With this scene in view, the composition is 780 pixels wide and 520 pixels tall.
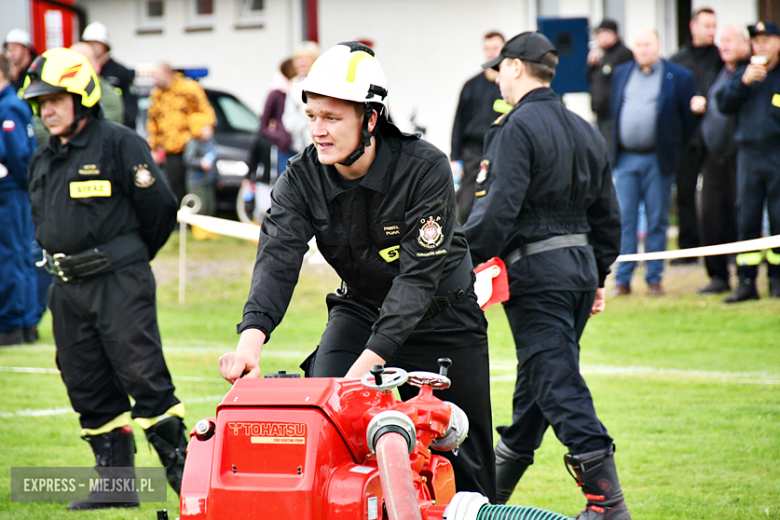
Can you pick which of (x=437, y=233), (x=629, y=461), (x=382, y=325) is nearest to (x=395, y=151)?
(x=437, y=233)

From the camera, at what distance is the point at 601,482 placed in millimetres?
4559

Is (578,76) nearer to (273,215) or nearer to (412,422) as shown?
(273,215)

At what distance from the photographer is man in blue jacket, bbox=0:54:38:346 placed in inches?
360

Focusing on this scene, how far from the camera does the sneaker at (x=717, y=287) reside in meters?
10.9

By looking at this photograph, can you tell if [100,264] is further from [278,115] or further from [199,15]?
[199,15]

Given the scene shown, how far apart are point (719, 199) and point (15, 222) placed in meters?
7.54

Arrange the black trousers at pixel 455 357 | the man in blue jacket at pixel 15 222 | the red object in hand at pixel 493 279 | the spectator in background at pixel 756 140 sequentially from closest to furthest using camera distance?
the black trousers at pixel 455 357
the red object in hand at pixel 493 279
the man in blue jacket at pixel 15 222
the spectator in background at pixel 756 140

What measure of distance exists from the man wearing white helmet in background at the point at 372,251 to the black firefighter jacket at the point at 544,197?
2.82ft

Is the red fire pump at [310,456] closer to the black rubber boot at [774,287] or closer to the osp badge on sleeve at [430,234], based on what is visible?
the osp badge on sleeve at [430,234]

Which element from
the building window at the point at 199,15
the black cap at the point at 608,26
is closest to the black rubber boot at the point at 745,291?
the black cap at the point at 608,26

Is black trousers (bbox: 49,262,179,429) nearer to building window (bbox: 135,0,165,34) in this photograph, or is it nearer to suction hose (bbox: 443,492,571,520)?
suction hose (bbox: 443,492,571,520)

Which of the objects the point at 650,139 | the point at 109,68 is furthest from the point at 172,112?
the point at 650,139

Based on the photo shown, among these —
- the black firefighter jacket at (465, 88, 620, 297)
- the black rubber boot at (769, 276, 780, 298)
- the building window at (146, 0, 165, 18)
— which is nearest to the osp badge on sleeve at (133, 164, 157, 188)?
the black firefighter jacket at (465, 88, 620, 297)

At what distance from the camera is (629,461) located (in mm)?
5750
